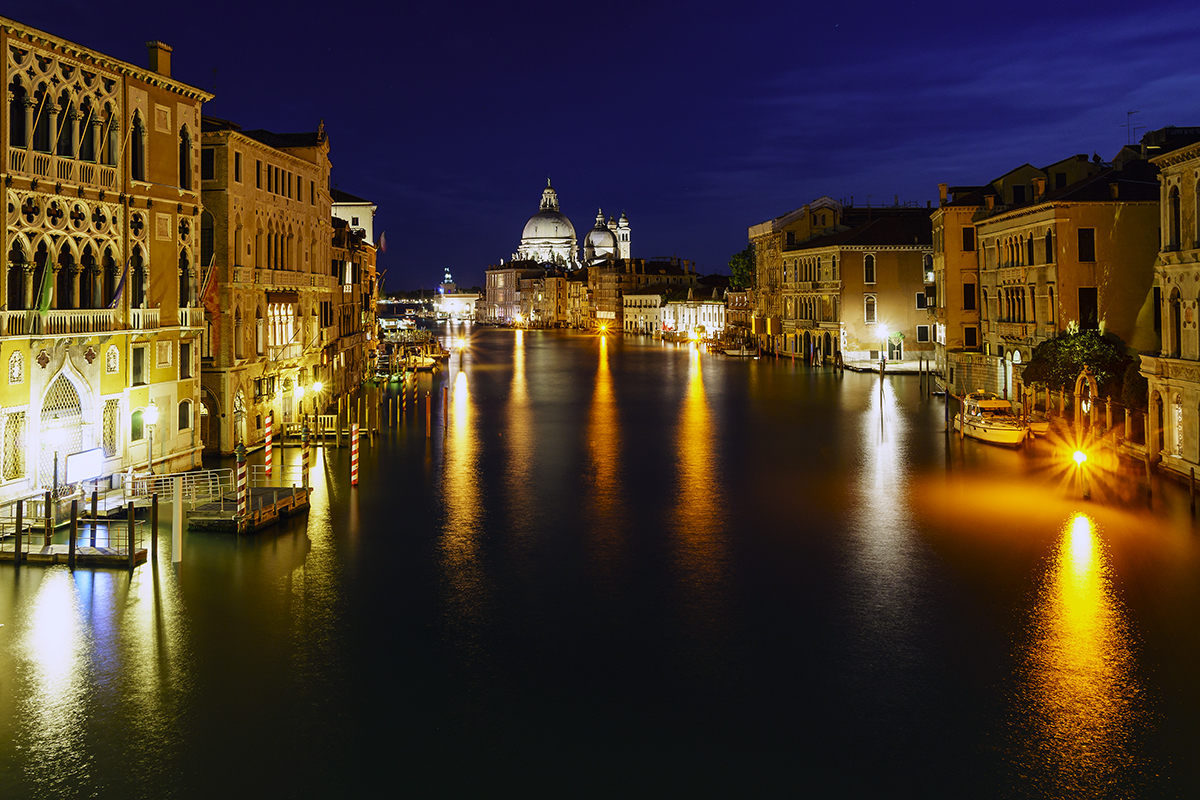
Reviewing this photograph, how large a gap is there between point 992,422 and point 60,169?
94.7 feet

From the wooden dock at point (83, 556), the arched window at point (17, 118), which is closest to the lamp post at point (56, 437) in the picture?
the wooden dock at point (83, 556)

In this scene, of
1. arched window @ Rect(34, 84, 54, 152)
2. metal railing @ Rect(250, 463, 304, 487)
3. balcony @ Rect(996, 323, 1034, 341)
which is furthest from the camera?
balcony @ Rect(996, 323, 1034, 341)

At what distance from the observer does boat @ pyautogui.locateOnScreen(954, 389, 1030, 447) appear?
113 ft

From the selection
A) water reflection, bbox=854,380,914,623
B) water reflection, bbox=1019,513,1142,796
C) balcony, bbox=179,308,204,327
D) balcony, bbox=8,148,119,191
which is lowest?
water reflection, bbox=1019,513,1142,796

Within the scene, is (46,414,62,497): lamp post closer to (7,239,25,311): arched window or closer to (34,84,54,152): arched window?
(7,239,25,311): arched window

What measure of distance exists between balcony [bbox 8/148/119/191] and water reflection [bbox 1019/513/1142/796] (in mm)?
21971

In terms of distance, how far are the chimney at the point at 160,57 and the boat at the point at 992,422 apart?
27817 millimetres

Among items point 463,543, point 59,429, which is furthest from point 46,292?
point 463,543

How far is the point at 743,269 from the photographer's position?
115 metres

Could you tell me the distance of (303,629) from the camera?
15.7m

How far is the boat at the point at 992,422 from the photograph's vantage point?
34.4m

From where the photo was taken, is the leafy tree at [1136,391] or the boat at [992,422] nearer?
the leafy tree at [1136,391]

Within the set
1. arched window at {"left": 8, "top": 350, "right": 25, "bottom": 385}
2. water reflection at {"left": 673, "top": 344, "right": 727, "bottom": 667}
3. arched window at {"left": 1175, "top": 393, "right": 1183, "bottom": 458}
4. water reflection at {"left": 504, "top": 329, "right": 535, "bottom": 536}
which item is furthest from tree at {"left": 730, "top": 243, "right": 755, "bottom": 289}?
arched window at {"left": 8, "top": 350, "right": 25, "bottom": 385}

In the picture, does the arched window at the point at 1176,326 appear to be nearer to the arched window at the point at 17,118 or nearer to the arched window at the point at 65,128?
the arched window at the point at 65,128
